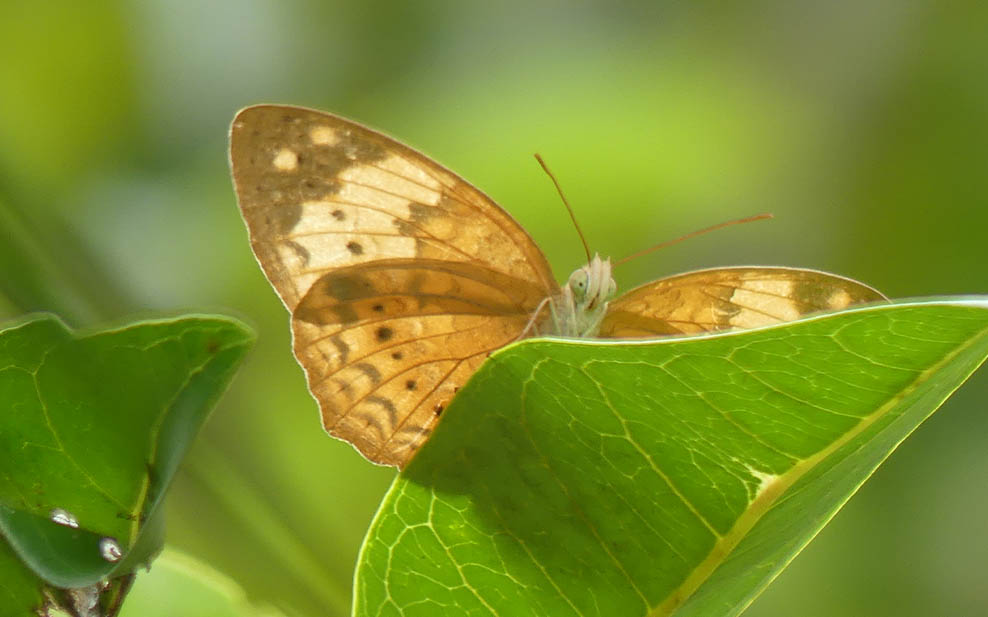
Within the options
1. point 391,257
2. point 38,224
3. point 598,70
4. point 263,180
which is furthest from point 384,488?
point 598,70

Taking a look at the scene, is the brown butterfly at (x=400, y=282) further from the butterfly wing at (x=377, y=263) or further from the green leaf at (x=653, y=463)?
the green leaf at (x=653, y=463)

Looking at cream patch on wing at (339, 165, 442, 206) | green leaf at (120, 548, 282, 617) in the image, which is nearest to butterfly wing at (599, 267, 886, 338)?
cream patch on wing at (339, 165, 442, 206)

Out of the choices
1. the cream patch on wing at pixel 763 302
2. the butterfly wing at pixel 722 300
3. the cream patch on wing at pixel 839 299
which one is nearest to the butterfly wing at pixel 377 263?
the butterfly wing at pixel 722 300

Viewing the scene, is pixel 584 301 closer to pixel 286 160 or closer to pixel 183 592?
pixel 286 160

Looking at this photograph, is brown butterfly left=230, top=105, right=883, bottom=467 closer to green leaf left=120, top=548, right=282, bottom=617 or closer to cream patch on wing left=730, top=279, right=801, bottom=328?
cream patch on wing left=730, top=279, right=801, bottom=328

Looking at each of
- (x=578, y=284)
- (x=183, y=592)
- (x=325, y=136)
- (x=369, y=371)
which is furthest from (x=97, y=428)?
(x=578, y=284)

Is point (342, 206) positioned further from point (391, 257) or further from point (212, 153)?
point (212, 153)

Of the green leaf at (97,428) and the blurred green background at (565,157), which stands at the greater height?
the blurred green background at (565,157)

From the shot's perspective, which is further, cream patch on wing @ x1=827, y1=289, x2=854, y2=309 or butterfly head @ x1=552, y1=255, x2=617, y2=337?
butterfly head @ x1=552, y1=255, x2=617, y2=337
